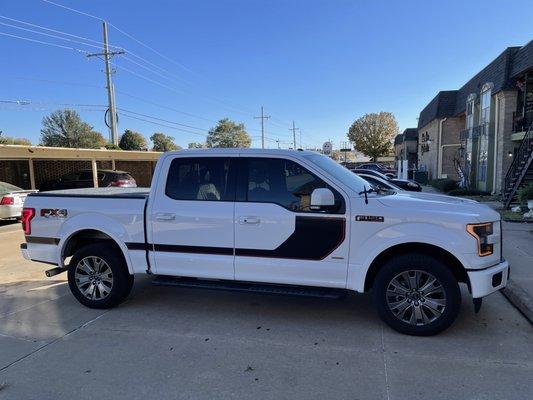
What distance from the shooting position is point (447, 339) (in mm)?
4426

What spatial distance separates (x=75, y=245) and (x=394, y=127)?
92119 mm

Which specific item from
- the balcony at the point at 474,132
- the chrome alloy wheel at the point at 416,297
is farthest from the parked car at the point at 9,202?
the balcony at the point at 474,132

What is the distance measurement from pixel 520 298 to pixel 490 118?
68.2ft

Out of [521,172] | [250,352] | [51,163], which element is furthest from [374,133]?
[250,352]

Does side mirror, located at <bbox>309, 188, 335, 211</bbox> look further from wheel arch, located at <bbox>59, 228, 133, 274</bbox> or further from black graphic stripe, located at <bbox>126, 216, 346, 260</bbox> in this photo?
wheel arch, located at <bbox>59, 228, 133, 274</bbox>

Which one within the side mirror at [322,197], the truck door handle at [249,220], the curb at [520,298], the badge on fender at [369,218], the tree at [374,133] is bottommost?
the curb at [520,298]

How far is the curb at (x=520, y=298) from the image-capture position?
16.6 feet

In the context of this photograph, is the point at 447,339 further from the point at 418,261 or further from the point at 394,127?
the point at 394,127

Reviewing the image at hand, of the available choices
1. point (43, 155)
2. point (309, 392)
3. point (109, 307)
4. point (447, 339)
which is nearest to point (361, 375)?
point (309, 392)

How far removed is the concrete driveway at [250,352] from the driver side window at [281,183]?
138cm

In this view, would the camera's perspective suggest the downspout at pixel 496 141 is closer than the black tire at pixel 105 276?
No

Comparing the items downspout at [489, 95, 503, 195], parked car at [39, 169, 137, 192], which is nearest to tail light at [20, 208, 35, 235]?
parked car at [39, 169, 137, 192]

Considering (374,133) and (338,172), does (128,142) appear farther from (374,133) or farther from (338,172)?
(338,172)

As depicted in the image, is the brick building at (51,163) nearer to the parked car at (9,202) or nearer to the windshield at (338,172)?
the parked car at (9,202)
